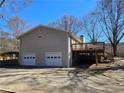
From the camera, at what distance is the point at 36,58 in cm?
3231

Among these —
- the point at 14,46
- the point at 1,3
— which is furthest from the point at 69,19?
the point at 1,3

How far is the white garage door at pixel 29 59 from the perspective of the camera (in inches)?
1282

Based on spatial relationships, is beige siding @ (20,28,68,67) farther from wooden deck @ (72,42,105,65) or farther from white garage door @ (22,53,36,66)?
wooden deck @ (72,42,105,65)

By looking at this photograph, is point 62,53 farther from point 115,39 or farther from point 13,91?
point 115,39

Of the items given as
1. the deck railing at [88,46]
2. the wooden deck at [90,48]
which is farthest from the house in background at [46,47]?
the wooden deck at [90,48]

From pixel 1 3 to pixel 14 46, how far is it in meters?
58.5

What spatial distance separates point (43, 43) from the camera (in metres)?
31.9

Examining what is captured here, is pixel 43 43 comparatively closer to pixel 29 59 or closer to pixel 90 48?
pixel 29 59

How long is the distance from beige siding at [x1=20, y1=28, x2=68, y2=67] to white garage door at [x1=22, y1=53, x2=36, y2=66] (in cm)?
55

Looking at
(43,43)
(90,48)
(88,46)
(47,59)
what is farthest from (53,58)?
(88,46)

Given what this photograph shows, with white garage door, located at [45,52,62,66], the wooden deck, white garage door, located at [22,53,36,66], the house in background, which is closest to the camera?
the house in background

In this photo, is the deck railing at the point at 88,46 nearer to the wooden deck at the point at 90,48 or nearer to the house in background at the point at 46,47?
the wooden deck at the point at 90,48

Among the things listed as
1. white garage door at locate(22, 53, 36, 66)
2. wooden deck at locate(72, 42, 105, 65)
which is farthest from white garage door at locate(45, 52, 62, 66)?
wooden deck at locate(72, 42, 105, 65)

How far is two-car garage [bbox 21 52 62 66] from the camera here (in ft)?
102
